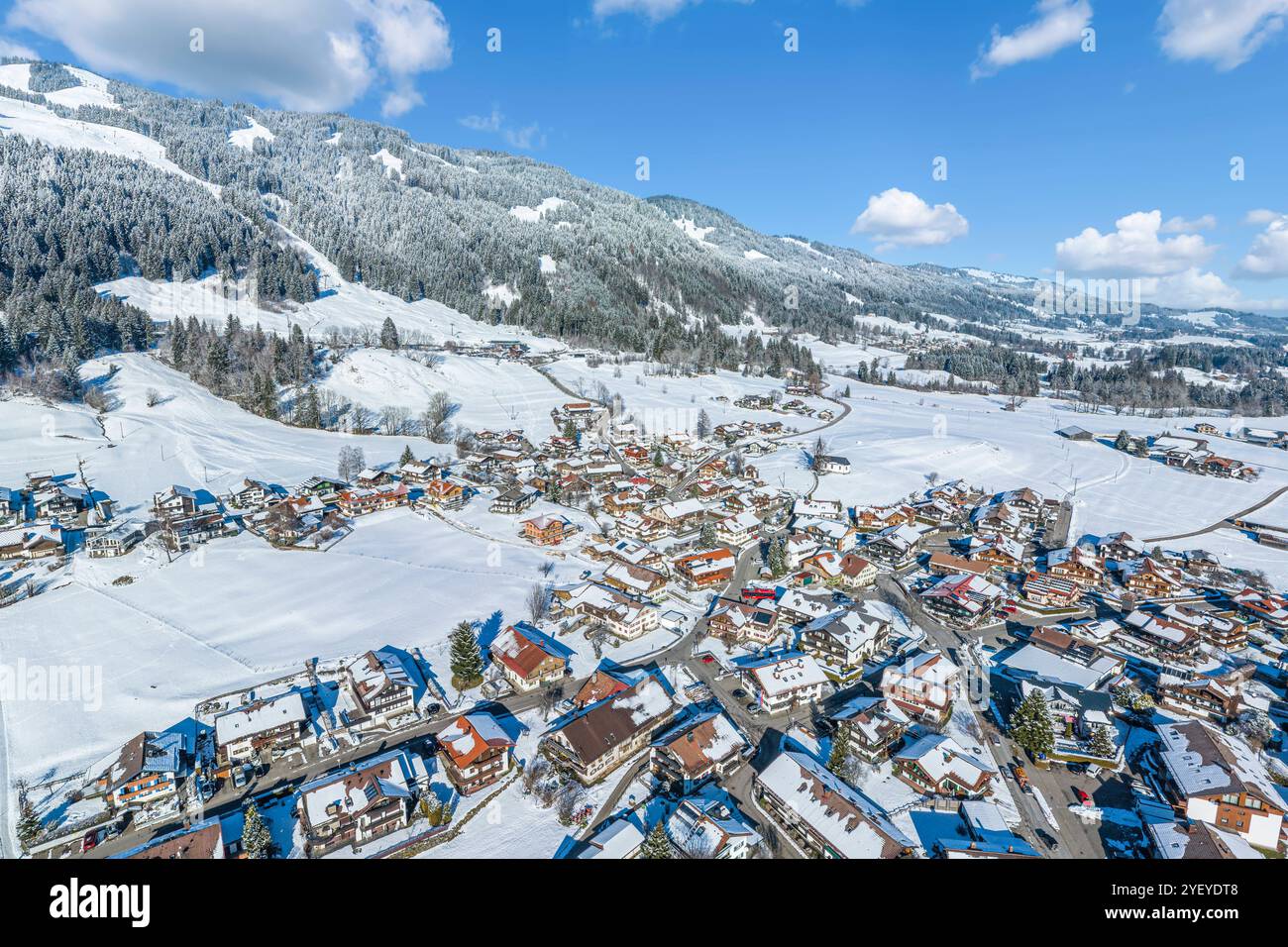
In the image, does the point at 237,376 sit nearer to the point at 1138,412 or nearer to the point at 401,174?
the point at 401,174

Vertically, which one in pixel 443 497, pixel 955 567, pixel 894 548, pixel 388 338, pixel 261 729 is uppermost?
pixel 388 338

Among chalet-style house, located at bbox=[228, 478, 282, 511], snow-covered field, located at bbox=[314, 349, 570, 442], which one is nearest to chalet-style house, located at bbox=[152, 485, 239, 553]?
chalet-style house, located at bbox=[228, 478, 282, 511]

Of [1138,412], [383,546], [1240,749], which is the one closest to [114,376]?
[383,546]

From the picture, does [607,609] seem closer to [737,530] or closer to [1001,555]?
[737,530]

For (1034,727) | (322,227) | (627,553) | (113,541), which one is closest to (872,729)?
(1034,727)

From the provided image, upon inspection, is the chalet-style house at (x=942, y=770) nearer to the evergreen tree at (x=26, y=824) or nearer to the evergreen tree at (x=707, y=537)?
the evergreen tree at (x=707, y=537)
